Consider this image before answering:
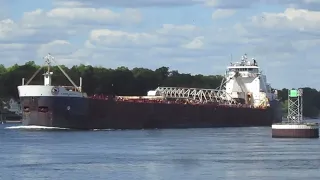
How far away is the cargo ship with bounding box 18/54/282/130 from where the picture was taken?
4604 inches

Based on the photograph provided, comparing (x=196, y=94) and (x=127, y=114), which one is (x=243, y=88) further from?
(x=127, y=114)

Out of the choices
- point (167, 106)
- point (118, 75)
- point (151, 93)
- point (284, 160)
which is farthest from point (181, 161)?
point (118, 75)

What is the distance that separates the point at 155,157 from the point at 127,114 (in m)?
48.1

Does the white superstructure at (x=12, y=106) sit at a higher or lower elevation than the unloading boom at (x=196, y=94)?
lower

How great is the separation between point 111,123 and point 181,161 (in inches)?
1982

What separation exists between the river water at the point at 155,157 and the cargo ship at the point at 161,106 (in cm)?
858

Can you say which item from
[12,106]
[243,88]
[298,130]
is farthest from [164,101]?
[12,106]

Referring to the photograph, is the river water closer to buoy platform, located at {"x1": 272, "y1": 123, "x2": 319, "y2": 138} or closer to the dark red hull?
buoy platform, located at {"x1": 272, "y1": 123, "x2": 319, "y2": 138}

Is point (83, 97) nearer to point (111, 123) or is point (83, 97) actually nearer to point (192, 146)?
point (111, 123)

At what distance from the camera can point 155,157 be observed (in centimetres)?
7800

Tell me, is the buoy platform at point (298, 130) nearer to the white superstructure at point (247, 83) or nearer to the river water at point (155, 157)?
the river water at point (155, 157)

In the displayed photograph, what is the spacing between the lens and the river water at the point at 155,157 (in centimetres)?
6506

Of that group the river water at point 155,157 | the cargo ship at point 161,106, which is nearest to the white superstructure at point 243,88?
the cargo ship at point 161,106

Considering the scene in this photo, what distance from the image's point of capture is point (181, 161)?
74000 mm
